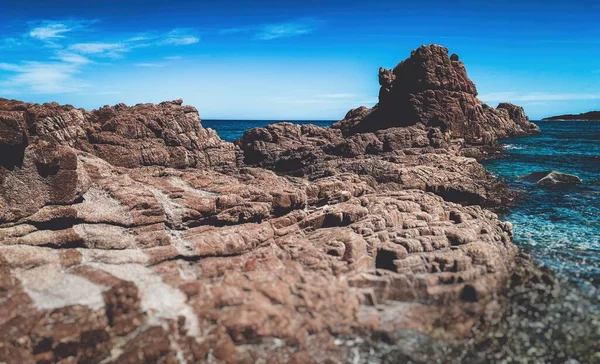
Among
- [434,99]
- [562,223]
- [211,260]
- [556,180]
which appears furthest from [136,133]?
[434,99]

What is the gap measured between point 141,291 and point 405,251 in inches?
469

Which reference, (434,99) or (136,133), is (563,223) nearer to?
(136,133)

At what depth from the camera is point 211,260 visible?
57.9ft

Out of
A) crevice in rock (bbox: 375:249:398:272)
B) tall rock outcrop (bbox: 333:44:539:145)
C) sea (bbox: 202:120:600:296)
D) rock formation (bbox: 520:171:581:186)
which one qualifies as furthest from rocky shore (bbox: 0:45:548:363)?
tall rock outcrop (bbox: 333:44:539:145)

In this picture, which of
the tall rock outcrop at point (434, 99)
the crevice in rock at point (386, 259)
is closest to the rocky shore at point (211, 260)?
the crevice in rock at point (386, 259)

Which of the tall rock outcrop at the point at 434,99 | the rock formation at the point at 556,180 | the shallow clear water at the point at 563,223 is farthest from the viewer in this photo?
the tall rock outcrop at the point at 434,99

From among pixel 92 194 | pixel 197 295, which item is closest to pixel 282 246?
pixel 197 295

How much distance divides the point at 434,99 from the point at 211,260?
2664 inches

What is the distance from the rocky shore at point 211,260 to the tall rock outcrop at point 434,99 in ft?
162

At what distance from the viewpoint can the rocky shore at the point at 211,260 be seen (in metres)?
13.1

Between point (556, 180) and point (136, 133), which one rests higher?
point (136, 133)

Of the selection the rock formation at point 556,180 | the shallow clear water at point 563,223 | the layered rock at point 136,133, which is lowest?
the shallow clear water at point 563,223

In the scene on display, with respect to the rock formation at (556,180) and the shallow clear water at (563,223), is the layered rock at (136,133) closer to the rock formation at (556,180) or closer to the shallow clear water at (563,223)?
the shallow clear water at (563,223)

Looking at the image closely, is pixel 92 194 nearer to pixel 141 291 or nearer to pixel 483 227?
pixel 141 291
